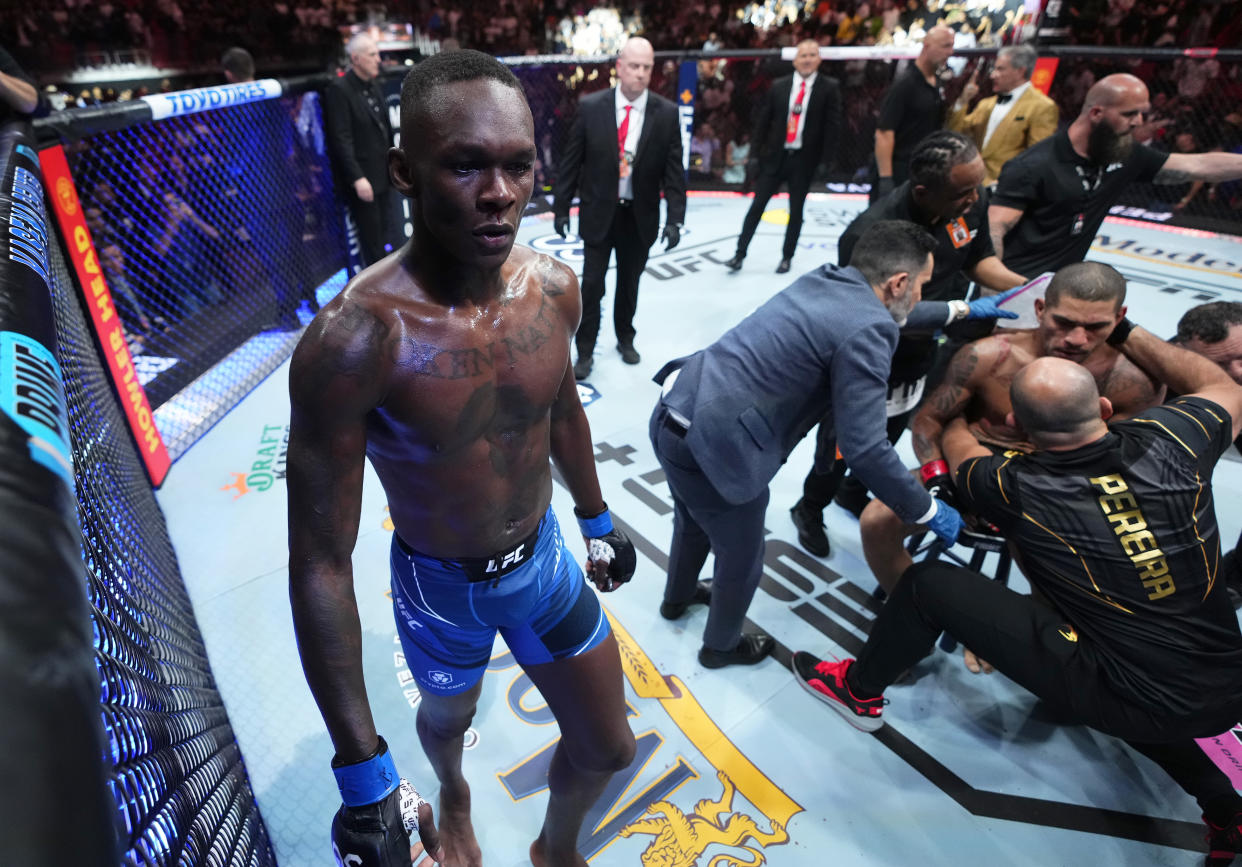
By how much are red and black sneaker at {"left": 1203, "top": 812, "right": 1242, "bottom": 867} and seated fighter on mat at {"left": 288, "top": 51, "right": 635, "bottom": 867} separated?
1658 mm

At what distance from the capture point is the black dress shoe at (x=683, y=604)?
8.82 ft

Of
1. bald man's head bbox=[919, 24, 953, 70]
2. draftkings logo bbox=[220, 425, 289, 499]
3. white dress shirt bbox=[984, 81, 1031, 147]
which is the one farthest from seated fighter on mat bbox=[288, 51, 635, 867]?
white dress shirt bbox=[984, 81, 1031, 147]

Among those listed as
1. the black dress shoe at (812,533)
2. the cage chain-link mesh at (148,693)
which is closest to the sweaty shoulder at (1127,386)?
the black dress shoe at (812,533)

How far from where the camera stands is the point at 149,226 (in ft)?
12.5

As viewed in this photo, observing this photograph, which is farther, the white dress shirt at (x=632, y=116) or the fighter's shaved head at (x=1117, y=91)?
Result: the white dress shirt at (x=632, y=116)

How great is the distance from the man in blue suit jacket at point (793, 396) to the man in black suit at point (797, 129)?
158 inches

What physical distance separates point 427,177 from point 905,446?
3370mm

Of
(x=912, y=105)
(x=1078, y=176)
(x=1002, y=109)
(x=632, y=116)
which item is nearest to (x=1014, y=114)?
(x=1002, y=109)

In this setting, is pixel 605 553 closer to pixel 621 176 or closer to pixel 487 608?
pixel 487 608

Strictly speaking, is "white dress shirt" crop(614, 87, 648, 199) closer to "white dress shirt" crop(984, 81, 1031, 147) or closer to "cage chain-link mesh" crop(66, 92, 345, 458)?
"cage chain-link mesh" crop(66, 92, 345, 458)

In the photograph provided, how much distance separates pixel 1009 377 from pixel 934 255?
0.65m

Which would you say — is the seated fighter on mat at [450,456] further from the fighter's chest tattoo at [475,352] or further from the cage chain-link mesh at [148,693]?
the cage chain-link mesh at [148,693]

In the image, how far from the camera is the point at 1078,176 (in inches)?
128

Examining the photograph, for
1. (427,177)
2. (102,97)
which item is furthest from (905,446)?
(102,97)
